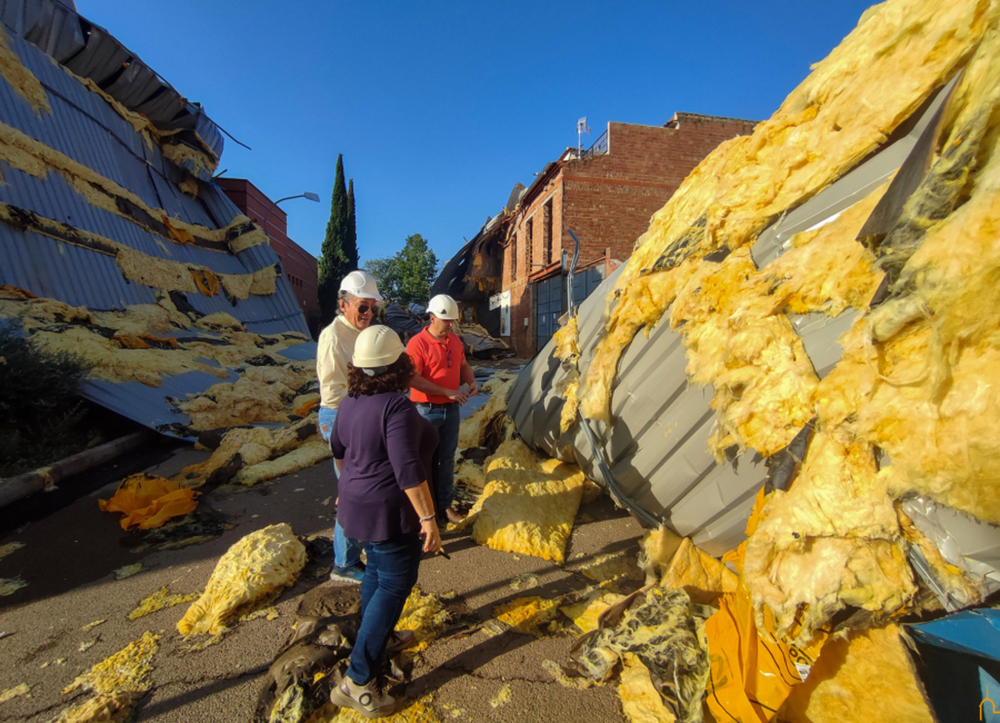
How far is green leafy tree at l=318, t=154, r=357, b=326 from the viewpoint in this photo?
89.0 feet

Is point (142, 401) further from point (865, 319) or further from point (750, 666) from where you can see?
point (865, 319)

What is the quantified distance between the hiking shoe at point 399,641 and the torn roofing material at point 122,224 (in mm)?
4862

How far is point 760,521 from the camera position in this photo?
6.27 feet

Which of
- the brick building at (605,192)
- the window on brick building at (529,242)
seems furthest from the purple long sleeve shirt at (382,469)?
the window on brick building at (529,242)

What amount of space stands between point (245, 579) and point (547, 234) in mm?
14947

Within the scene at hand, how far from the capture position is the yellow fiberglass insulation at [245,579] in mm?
2449

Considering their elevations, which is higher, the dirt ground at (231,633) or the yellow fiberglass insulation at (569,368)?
the yellow fiberglass insulation at (569,368)

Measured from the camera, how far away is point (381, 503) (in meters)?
1.88

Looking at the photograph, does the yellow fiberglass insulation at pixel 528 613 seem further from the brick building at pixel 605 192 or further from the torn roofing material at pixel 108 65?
the torn roofing material at pixel 108 65

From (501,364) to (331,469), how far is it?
1115cm

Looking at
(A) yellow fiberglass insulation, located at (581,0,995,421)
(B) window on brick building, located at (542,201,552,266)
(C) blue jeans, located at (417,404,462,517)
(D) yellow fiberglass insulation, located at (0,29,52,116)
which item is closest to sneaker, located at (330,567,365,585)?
(C) blue jeans, located at (417,404,462,517)

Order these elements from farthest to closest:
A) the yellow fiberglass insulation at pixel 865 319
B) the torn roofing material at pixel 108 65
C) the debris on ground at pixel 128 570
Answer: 1. the torn roofing material at pixel 108 65
2. the debris on ground at pixel 128 570
3. the yellow fiberglass insulation at pixel 865 319

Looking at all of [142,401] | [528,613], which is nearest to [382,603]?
[528,613]

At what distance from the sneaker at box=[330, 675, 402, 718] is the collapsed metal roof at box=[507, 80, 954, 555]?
1.71m
